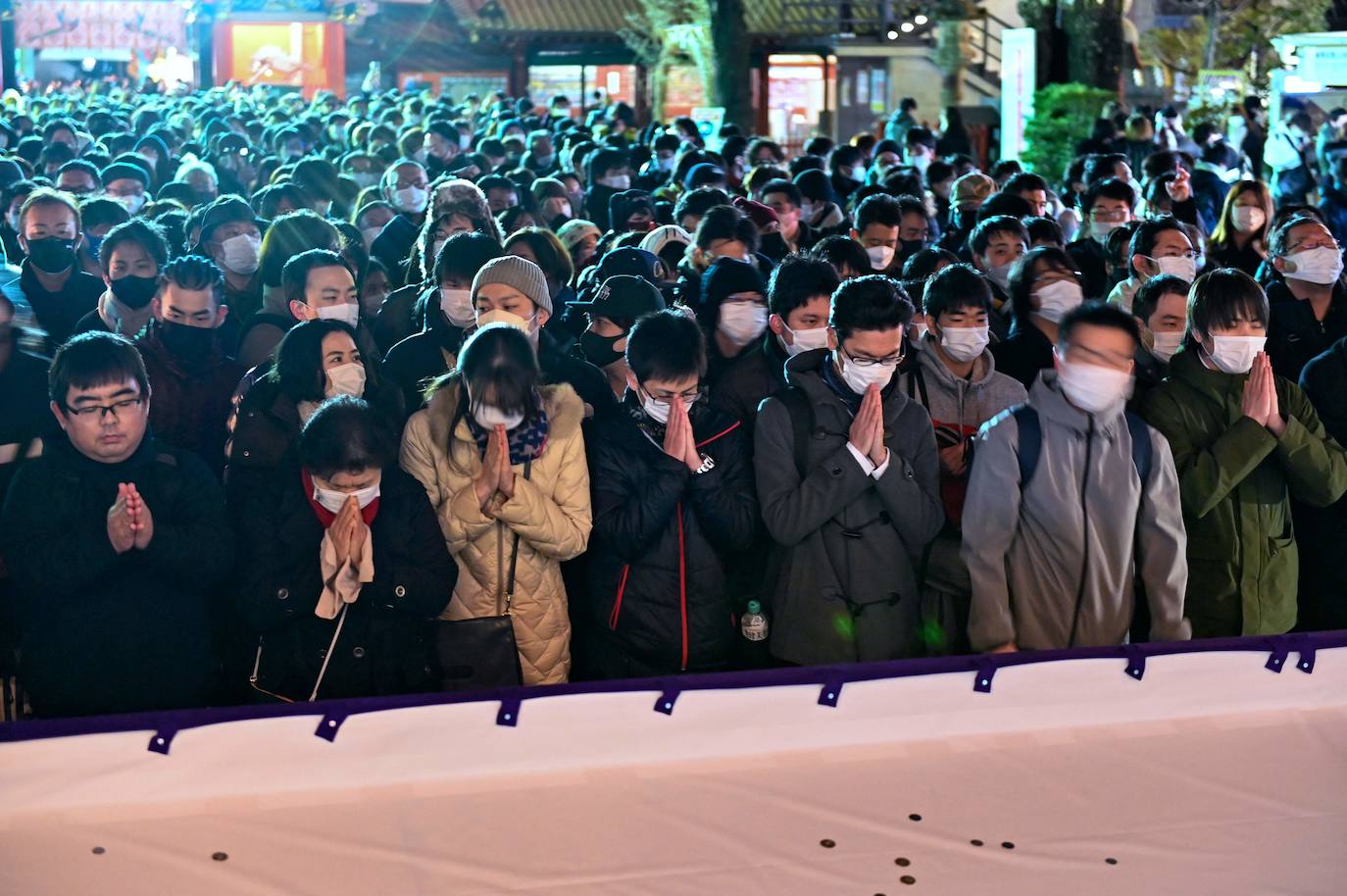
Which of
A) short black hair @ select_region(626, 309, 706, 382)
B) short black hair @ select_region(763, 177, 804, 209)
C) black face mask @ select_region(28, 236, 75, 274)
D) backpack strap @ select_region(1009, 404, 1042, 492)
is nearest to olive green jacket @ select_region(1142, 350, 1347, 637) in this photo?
backpack strap @ select_region(1009, 404, 1042, 492)

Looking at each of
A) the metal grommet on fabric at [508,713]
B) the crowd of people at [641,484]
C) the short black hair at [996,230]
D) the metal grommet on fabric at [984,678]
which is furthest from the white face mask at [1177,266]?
the metal grommet on fabric at [508,713]

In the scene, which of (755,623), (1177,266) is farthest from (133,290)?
(1177,266)

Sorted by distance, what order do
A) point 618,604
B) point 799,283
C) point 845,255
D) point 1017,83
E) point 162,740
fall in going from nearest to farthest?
point 162,740
point 618,604
point 799,283
point 845,255
point 1017,83

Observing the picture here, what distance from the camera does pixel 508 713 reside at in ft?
12.4

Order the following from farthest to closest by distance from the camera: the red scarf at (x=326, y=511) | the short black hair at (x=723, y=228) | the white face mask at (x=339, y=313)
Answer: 1. the short black hair at (x=723, y=228)
2. the white face mask at (x=339, y=313)
3. the red scarf at (x=326, y=511)

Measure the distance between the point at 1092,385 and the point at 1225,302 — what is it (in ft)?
2.19

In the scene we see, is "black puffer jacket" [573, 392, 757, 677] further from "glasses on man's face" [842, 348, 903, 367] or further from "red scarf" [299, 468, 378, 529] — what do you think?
"red scarf" [299, 468, 378, 529]

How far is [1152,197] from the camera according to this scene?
9961 mm

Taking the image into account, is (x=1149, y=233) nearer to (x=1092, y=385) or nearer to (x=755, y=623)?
(x=1092, y=385)

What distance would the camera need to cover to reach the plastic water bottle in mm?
4734

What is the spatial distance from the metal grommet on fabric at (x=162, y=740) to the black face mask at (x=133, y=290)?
12.0 feet

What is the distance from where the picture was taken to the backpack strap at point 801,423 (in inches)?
181

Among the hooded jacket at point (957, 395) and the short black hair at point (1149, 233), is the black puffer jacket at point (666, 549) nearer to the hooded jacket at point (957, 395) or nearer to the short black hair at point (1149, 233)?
the hooded jacket at point (957, 395)

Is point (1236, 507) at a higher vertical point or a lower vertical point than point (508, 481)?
lower
